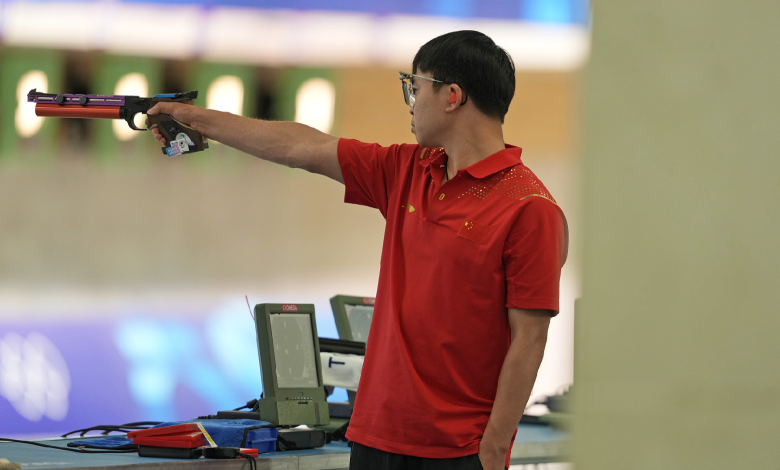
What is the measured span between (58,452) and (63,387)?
1.25 metres

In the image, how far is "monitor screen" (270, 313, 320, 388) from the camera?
77.8 inches

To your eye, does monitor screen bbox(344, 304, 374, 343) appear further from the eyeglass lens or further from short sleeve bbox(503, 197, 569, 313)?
short sleeve bbox(503, 197, 569, 313)

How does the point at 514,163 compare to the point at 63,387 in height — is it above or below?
above

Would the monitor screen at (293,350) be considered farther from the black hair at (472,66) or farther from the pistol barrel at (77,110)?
the black hair at (472,66)

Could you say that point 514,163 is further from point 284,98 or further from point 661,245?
point 284,98

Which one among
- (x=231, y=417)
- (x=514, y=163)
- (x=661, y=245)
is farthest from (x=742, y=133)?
(x=231, y=417)

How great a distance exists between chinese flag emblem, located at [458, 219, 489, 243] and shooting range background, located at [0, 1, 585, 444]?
149 cm

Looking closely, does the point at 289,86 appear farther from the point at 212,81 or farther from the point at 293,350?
the point at 293,350

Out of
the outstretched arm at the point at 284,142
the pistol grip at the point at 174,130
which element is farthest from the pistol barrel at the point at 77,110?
the outstretched arm at the point at 284,142

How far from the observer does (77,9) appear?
9.30ft

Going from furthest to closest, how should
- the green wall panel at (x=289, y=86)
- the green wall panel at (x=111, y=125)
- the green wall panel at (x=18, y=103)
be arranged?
1. the green wall panel at (x=289, y=86)
2. the green wall panel at (x=111, y=125)
3. the green wall panel at (x=18, y=103)

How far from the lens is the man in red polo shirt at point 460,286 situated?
122 centimetres

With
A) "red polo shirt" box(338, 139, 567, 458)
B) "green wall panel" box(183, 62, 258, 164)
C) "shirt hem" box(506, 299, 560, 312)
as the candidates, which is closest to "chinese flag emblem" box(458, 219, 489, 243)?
"red polo shirt" box(338, 139, 567, 458)

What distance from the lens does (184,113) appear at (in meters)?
1.59
